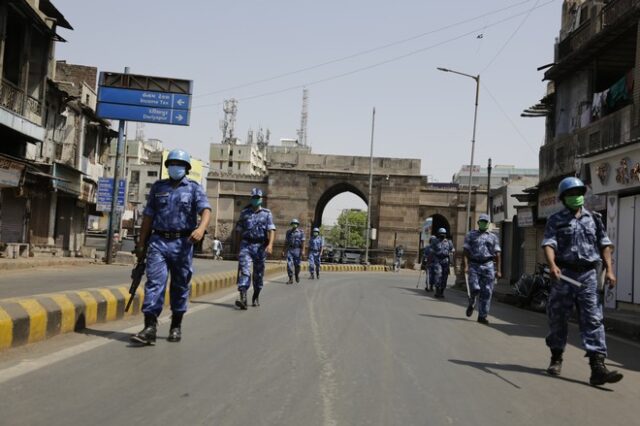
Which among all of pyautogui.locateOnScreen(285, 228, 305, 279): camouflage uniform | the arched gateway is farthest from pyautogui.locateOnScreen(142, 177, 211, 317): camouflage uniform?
the arched gateway

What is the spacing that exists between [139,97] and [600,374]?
69.3 feet

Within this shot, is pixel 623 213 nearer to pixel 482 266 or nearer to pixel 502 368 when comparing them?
pixel 482 266

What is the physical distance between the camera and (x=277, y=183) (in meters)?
54.1

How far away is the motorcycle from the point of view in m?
14.8

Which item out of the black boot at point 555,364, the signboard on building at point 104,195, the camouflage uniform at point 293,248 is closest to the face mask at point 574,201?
the black boot at point 555,364

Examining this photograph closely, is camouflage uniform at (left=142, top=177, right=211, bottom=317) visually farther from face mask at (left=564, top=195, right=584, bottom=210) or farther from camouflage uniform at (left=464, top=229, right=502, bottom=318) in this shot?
camouflage uniform at (left=464, top=229, right=502, bottom=318)

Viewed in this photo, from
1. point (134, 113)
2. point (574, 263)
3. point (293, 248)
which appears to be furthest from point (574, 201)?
point (134, 113)

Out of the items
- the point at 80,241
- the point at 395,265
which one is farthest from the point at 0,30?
the point at 395,265

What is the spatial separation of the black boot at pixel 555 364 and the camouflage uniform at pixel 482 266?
4.60 meters

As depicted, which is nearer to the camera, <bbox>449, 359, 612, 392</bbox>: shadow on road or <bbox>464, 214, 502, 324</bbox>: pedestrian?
<bbox>449, 359, 612, 392</bbox>: shadow on road

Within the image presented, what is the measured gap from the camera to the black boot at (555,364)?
5913 mm

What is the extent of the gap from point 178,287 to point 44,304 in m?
1.41

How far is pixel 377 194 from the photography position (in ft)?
177

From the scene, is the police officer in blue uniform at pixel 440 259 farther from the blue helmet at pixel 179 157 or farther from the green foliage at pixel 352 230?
the green foliage at pixel 352 230
